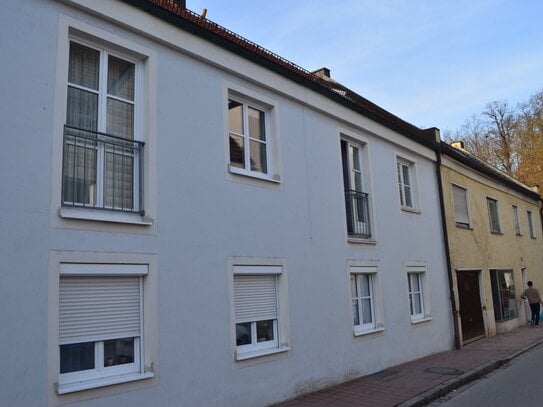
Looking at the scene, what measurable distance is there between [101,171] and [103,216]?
1.95ft

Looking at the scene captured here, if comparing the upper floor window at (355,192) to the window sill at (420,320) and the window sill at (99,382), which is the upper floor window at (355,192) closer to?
the window sill at (420,320)

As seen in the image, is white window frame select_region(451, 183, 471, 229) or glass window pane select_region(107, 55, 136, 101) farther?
white window frame select_region(451, 183, 471, 229)

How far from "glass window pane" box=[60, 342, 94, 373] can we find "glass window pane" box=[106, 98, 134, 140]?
253cm

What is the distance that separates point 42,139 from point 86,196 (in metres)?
0.84

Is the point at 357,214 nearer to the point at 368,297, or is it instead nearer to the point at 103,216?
the point at 368,297

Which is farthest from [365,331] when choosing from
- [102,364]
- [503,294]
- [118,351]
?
[503,294]

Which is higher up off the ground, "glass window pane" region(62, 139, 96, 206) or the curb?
"glass window pane" region(62, 139, 96, 206)

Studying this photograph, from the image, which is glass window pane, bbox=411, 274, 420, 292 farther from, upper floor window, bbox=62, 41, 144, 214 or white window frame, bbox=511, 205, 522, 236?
white window frame, bbox=511, 205, 522, 236

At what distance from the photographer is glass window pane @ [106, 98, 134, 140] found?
6297 mm

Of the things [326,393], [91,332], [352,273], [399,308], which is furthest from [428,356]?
[91,332]

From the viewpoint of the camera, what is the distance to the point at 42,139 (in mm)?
5395

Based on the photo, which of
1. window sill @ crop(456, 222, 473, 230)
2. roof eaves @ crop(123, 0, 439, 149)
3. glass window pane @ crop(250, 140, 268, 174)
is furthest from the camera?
window sill @ crop(456, 222, 473, 230)

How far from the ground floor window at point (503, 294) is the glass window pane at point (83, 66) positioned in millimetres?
14606

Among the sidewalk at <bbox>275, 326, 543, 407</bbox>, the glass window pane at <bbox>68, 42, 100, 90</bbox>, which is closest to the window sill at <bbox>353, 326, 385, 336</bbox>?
the sidewalk at <bbox>275, 326, 543, 407</bbox>
